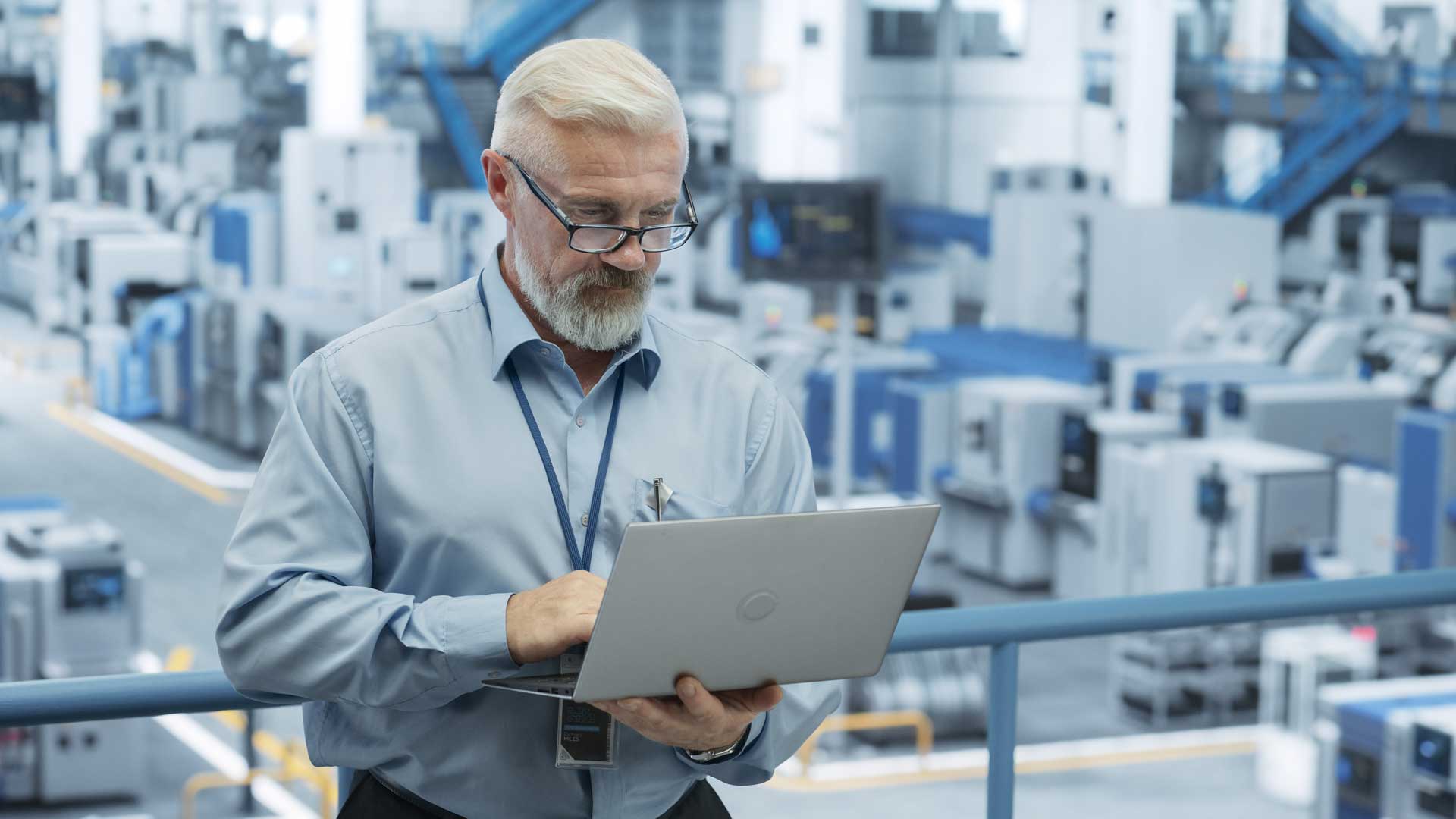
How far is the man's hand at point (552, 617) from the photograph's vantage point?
155cm

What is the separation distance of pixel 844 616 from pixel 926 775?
6.51m

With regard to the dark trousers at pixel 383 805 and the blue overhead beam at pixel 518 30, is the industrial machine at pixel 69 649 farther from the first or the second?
the blue overhead beam at pixel 518 30

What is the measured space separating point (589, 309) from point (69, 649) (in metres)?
6.53

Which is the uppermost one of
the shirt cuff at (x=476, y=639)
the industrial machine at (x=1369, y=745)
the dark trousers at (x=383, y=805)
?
the shirt cuff at (x=476, y=639)

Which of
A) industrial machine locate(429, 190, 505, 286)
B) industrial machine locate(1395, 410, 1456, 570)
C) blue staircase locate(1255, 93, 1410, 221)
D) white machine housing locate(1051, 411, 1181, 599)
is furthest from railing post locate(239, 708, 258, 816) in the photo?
blue staircase locate(1255, 93, 1410, 221)

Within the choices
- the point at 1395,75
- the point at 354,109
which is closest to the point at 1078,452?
the point at 354,109

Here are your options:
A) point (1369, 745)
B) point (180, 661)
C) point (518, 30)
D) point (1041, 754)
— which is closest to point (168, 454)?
point (180, 661)

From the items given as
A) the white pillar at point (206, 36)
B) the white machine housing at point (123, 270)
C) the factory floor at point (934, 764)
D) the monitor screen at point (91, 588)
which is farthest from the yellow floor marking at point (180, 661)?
the white pillar at point (206, 36)

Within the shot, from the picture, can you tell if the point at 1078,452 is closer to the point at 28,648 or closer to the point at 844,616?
the point at 28,648

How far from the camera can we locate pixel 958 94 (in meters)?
24.8

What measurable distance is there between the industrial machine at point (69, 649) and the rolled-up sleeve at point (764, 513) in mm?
6205

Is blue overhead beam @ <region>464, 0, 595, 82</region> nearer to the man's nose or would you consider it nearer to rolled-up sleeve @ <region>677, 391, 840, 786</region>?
rolled-up sleeve @ <region>677, 391, 840, 786</region>

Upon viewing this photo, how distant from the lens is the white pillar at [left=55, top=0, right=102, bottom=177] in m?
21.7

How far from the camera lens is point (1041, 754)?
26.7ft
